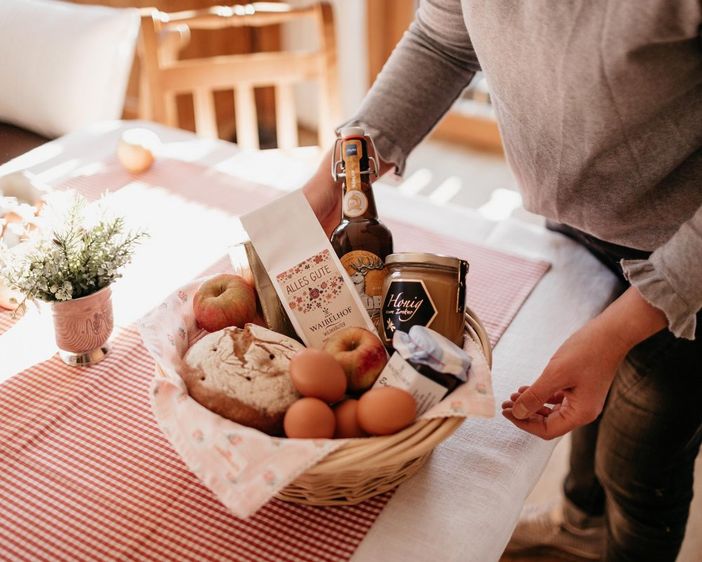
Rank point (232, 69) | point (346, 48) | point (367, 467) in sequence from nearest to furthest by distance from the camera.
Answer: point (367, 467)
point (232, 69)
point (346, 48)

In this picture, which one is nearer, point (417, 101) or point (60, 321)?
point (60, 321)

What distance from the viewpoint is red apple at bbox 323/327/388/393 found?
2.38 ft

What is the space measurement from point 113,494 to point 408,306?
1.21 ft

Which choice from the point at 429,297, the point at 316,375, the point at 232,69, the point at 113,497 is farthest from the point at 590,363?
the point at 232,69

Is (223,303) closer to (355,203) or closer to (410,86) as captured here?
(355,203)

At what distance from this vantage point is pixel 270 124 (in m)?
3.22

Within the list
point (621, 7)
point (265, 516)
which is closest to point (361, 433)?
point (265, 516)

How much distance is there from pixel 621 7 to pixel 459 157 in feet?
7.38

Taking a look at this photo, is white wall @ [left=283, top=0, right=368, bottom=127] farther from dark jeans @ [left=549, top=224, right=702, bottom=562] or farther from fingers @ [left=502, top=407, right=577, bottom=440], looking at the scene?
fingers @ [left=502, top=407, right=577, bottom=440]

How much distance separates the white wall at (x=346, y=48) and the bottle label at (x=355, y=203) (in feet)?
6.41

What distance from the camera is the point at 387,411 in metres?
0.65

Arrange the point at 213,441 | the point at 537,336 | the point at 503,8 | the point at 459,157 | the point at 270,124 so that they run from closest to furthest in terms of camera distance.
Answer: the point at 213,441
the point at 503,8
the point at 537,336
the point at 459,157
the point at 270,124

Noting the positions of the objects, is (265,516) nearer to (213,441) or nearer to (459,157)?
(213,441)

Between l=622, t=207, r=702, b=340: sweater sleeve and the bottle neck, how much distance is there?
322 millimetres
